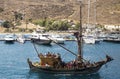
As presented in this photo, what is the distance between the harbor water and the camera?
93750mm

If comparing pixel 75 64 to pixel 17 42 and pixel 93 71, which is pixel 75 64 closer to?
pixel 93 71

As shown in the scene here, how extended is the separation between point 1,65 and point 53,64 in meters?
17.0

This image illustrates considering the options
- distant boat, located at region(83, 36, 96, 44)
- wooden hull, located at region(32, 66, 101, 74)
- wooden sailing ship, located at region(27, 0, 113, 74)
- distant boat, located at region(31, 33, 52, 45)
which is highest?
wooden sailing ship, located at region(27, 0, 113, 74)

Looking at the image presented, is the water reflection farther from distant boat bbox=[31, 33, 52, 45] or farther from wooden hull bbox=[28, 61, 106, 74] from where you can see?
distant boat bbox=[31, 33, 52, 45]

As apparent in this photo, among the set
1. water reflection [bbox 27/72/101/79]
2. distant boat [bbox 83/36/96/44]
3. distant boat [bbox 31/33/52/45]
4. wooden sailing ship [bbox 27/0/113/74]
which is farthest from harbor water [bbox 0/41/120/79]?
distant boat [bbox 83/36/96/44]

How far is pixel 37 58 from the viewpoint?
119500mm

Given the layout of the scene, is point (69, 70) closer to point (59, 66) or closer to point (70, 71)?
point (70, 71)

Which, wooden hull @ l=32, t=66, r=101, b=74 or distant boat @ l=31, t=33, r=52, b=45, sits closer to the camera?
wooden hull @ l=32, t=66, r=101, b=74

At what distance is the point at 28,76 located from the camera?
92938 millimetres

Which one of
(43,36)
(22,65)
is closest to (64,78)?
(22,65)

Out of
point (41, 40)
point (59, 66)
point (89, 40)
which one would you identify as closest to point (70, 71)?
point (59, 66)

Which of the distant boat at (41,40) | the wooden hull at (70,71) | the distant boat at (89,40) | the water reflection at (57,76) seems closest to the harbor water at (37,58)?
the water reflection at (57,76)

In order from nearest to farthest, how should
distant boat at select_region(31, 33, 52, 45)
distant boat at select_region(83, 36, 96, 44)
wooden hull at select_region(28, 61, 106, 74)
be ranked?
wooden hull at select_region(28, 61, 106, 74) < distant boat at select_region(31, 33, 52, 45) < distant boat at select_region(83, 36, 96, 44)

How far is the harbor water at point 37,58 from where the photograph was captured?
9375cm
